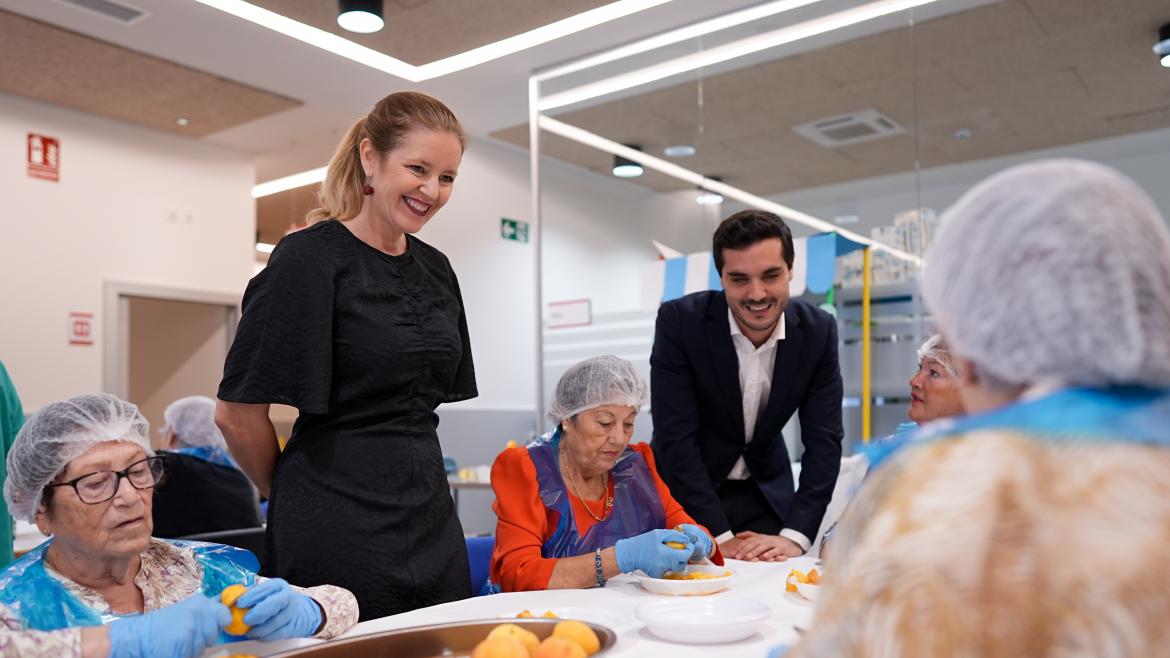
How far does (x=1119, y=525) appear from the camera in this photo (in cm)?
65

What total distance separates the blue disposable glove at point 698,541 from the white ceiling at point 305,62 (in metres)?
3.28

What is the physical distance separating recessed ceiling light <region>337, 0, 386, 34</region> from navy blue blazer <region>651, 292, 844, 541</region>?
2.52m

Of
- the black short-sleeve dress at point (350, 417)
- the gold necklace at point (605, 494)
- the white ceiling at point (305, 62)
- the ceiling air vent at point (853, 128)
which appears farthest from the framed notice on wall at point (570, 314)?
the black short-sleeve dress at point (350, 417)

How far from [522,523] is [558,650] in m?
0.96

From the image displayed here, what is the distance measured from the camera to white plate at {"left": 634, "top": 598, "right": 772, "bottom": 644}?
1.40m

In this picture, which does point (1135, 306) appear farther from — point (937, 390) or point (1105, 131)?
point (1105, 131)

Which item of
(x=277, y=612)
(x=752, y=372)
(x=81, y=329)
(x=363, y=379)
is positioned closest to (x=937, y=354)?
(x=752, y=372)

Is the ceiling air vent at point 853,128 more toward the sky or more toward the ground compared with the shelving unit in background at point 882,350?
more toward the sky

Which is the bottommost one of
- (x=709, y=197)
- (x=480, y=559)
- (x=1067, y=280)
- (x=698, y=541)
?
(x=480, y=559)

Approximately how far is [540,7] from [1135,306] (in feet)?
14.1

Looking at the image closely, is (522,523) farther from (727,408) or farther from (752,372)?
→ (752,372)

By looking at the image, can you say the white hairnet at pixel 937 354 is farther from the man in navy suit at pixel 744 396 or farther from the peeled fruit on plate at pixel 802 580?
the peeled fruit on plate at pixel 802 580

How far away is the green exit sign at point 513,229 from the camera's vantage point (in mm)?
6859

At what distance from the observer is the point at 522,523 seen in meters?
2.15
